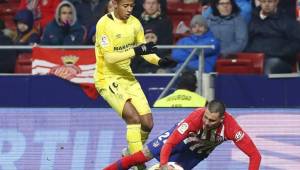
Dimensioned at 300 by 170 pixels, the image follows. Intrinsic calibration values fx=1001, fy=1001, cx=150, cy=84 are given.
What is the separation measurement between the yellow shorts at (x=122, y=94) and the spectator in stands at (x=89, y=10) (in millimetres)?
4574

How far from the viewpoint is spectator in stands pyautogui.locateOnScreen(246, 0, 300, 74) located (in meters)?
14.0

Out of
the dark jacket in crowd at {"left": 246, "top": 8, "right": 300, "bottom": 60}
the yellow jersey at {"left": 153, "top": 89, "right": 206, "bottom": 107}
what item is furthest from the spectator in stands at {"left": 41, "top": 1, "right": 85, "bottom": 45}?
the yellow jersey at {"left": 153, "top": 89, "right": 206, "bottom": 107}

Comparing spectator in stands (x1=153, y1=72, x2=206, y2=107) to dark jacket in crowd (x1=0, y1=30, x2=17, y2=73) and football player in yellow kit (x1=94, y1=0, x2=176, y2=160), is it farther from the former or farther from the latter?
dark jacket in crowd (x1=0, y1=30, x2=17, y2=73)

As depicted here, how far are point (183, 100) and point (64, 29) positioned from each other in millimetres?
3615

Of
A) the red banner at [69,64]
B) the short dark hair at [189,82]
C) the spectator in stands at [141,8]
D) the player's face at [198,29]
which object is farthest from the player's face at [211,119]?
the spectator in stands at [141,8]

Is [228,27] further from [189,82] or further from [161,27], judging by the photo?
[189,82]

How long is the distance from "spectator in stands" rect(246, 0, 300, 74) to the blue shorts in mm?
3993

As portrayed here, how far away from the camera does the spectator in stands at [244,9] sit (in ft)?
48.3

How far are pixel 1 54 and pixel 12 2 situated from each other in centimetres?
255

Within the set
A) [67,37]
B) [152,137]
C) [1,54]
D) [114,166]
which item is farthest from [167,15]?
[114,166]

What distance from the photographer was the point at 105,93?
10898 millimetres

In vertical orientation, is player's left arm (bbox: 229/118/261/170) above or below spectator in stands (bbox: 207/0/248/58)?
below

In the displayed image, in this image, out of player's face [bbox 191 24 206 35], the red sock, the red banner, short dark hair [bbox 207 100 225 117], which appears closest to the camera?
short dark hair [bbox 207 100 225 117]

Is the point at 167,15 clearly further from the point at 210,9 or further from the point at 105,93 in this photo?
the point at 105,93
